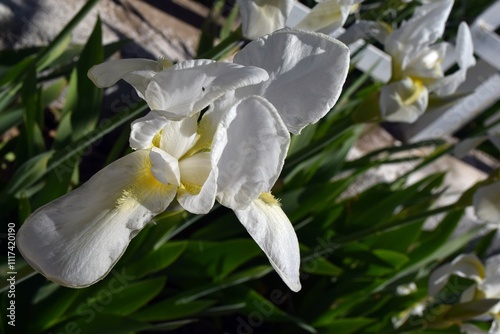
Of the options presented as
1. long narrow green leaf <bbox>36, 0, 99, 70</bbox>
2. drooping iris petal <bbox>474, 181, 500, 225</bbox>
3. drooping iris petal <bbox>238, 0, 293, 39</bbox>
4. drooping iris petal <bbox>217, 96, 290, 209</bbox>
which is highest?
drooping iris petal <bbox>217, 96, 290, 209</bbox>

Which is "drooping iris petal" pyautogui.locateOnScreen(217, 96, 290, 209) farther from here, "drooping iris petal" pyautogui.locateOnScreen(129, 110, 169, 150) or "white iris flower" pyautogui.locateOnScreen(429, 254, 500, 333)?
"white iris flower" pyautogui.locateOnScreen(429, 254, 500, 333)

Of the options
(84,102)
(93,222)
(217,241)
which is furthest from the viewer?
(217,241)

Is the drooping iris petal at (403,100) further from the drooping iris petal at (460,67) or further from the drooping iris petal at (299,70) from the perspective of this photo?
the drooping iris petal at (299,70)

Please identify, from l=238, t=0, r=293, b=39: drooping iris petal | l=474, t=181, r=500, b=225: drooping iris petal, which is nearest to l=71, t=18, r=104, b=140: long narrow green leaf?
l=238, t=0, r=293, b=39: drooping iris petal

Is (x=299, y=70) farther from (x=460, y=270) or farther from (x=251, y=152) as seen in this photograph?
(x=460, y=270)

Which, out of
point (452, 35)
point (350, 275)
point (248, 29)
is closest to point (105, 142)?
point (350, 275)

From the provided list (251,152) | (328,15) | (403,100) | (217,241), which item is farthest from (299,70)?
(217,241)

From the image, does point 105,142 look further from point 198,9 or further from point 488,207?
point 488,207
